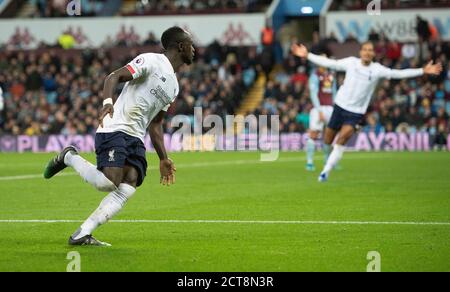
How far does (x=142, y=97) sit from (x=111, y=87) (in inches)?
29.6

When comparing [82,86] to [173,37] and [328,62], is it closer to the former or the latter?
[328,62]

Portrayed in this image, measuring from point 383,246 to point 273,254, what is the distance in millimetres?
1262

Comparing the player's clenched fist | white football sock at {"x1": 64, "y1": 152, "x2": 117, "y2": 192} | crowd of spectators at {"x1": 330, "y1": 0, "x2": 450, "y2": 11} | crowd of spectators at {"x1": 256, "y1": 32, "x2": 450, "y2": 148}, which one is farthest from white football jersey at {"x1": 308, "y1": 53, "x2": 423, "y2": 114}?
crowd of spectators at {"x1": 330, "y1": 0, "x2": 450, "y2": 11}

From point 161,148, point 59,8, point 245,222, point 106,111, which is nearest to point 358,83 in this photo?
point 245,222

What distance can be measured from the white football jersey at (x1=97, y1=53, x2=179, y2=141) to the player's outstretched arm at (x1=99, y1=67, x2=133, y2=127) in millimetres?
300

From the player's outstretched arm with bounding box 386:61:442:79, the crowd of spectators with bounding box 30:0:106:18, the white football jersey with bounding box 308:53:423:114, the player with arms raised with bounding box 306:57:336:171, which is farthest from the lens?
the crowd of spectators with bounding box 30:0:106:18

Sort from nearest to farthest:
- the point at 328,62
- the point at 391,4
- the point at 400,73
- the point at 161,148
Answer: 1. the point at 161,148
2. the point at 328,62
3. the point at 400,73
4. the point at 391,4

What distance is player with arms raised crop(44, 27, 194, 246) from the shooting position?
9953 millimetres

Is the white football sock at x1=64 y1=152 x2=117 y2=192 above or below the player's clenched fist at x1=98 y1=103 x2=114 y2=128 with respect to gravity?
below

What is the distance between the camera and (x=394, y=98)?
35.1 metres

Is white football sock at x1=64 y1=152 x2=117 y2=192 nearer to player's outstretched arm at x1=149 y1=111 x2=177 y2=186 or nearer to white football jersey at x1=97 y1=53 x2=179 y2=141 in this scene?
white football jersey at x1=97 y1=53 x2=179 y2=141

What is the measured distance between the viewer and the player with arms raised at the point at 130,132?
9.95 meters

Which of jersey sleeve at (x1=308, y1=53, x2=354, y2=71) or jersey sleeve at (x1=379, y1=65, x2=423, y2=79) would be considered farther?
jersey sleeve at (x1=308, y1=53, x2=354, y2=71)

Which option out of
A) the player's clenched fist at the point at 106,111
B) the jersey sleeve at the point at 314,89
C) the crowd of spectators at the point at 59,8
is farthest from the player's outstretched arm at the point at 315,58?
the crowd of spectators at the point at 59,8
